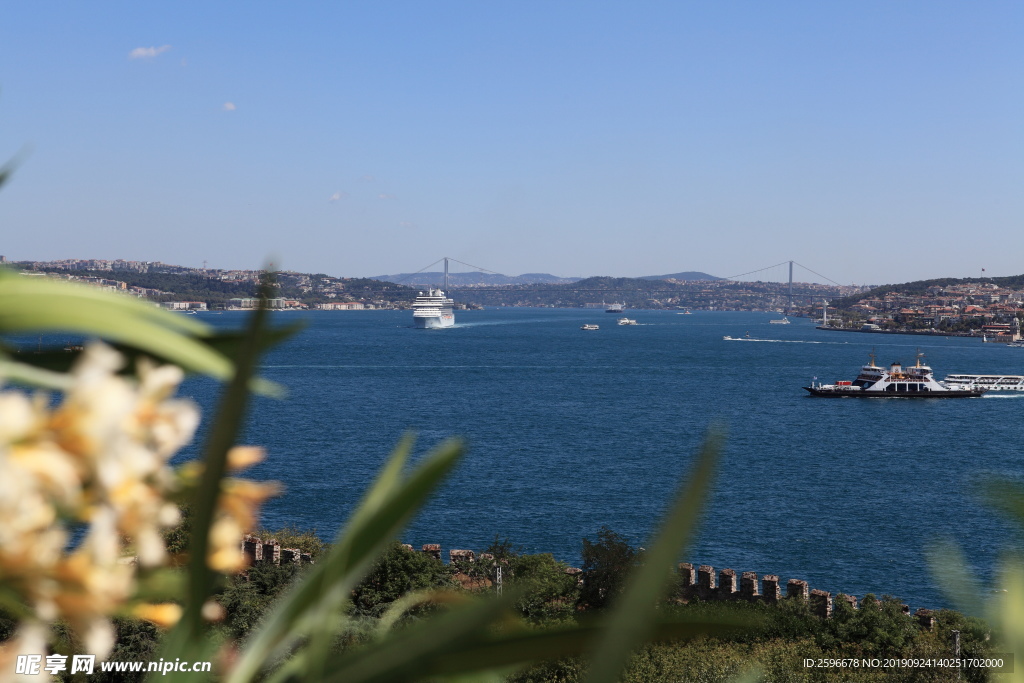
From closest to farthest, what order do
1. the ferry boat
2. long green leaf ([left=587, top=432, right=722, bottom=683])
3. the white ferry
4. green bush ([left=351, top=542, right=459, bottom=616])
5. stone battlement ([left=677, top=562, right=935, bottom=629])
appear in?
1. long green leaf ([left=587, top=432, right=722, bottom=683])
2. green bush ([left=351, top=542, right=459, bottom=616])
3. stone battlement ([left=677, top=562, right=935, bottom=629])
4. the ferry boat
5. the white ferry

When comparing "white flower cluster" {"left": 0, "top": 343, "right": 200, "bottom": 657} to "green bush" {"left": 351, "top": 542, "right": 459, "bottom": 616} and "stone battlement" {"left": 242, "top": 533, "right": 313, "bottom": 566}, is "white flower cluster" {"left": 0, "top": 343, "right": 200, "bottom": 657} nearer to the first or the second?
"green bush" {"left": 351, "top": 542, "right": 459, "bottom": 616}

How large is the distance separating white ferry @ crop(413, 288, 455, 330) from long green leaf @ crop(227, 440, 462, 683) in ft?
260

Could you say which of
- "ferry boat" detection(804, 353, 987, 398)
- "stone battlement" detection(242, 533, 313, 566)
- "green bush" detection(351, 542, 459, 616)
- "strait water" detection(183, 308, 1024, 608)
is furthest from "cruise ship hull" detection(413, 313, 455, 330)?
"green bush" detection(351, 542, 459, 616)

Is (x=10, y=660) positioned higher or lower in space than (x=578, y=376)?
higher

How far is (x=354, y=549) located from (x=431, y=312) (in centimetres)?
7978

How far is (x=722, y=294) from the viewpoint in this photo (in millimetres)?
147250

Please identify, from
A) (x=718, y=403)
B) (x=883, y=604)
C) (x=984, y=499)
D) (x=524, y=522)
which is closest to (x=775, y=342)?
(x=718, y=403)

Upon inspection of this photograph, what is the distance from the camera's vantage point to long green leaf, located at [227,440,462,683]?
31 cm

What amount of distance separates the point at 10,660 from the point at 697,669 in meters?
7.44

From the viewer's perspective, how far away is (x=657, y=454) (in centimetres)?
2472

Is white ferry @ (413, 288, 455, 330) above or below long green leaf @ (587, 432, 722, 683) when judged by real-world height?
below

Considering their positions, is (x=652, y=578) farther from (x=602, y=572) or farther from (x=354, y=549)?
(x=602, y=572)

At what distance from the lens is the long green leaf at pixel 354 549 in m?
0.31

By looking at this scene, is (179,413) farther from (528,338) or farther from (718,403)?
(528,338)
